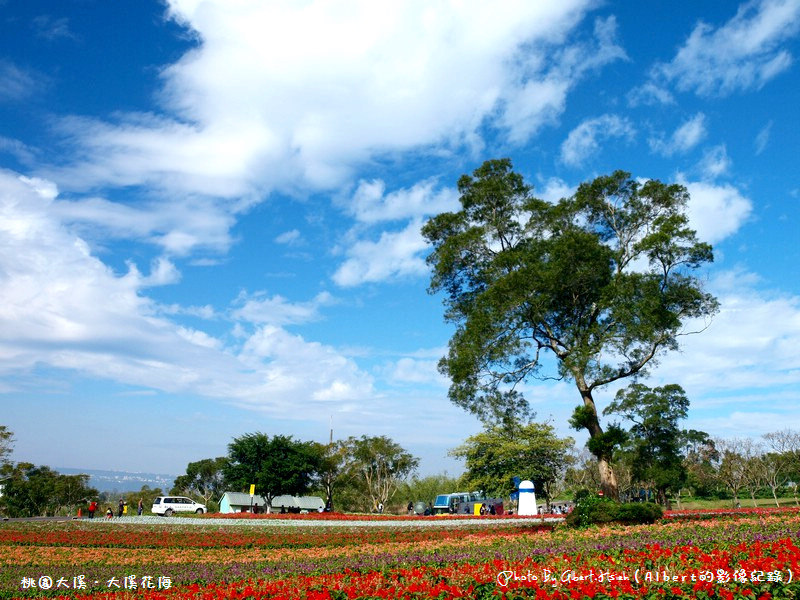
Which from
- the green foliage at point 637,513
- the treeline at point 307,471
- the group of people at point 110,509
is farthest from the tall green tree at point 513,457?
the green foliage at point 637,513

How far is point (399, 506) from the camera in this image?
6944cm

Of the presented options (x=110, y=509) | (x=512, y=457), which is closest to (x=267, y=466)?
(x=110, y=509)

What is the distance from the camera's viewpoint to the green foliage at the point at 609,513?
57.3ft

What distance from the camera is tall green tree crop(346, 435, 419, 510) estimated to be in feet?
198

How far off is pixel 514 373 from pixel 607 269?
561 centimetres

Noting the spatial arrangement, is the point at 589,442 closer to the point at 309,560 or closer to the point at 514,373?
the point at 514,373

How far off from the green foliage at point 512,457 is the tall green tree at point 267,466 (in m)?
14.6

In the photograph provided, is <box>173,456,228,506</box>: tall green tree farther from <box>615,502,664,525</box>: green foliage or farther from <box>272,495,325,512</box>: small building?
<box>615,502,664,525</box>: green foliage

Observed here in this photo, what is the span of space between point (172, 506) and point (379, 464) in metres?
23.4

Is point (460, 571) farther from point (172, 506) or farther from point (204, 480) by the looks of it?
point (204, 480)

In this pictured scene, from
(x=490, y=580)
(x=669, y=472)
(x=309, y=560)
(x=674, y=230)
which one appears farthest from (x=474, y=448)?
(x=490, y=580)

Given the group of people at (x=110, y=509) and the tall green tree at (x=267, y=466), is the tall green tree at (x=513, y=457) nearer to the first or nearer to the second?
the tall green tree at (x=267, y=466)

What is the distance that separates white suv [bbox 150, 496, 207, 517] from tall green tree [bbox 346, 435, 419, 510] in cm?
1965

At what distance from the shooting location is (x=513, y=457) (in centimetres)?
5181
